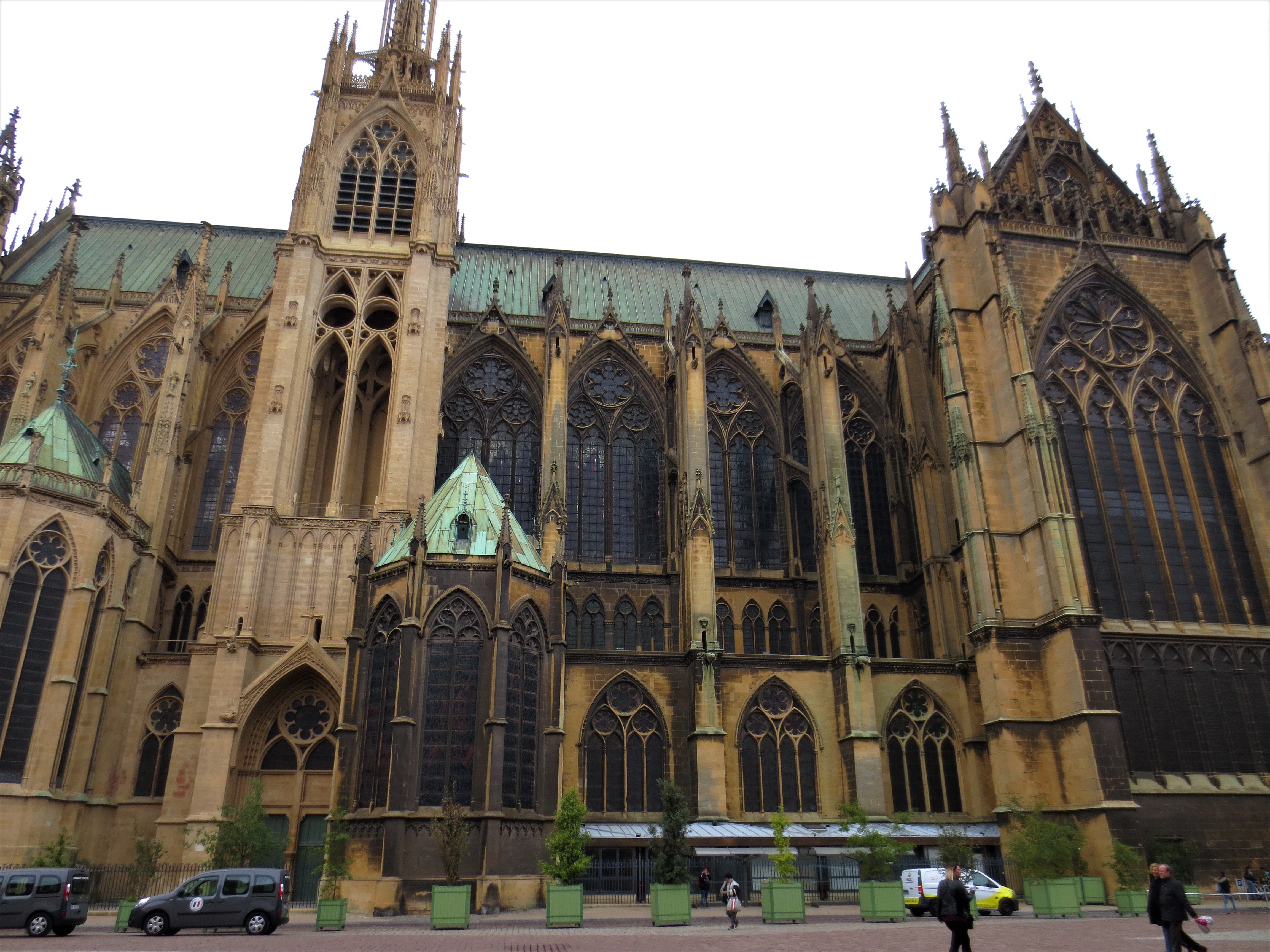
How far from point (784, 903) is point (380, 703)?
12.3 meters

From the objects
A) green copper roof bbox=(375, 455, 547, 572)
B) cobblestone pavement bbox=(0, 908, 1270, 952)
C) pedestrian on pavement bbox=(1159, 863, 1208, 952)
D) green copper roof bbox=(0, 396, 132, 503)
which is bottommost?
cobblestone pavement bbox=(0, 908, 1270, 952)

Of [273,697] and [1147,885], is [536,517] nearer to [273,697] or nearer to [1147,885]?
[273,697]

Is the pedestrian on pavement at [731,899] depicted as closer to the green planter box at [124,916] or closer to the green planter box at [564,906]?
the green planter box at [564,906]

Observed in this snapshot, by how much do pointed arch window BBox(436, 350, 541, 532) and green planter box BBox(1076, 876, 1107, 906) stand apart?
905 inches

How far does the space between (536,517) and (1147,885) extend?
23.9 metres

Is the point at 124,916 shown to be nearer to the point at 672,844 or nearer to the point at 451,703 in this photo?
the point at 451,703

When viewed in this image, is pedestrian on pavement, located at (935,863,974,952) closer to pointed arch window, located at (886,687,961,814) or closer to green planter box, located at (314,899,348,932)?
green planter box, located at (314,899,348,932)

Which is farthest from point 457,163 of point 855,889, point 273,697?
point 855,889

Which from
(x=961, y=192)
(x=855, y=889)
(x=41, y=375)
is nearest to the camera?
(x=855, y=889)

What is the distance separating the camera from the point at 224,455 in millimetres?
38531

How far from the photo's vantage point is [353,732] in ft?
86.0

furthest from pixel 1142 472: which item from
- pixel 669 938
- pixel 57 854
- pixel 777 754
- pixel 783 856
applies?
pixel 57 854

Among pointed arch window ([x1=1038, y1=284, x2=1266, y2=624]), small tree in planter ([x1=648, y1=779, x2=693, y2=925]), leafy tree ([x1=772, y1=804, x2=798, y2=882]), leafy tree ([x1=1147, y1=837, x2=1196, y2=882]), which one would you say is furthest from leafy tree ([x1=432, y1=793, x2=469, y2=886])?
pointed arch window ([x1=1038, y1=284, x2=1266, y2=624])

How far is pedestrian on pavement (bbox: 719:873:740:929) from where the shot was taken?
66.6ft
